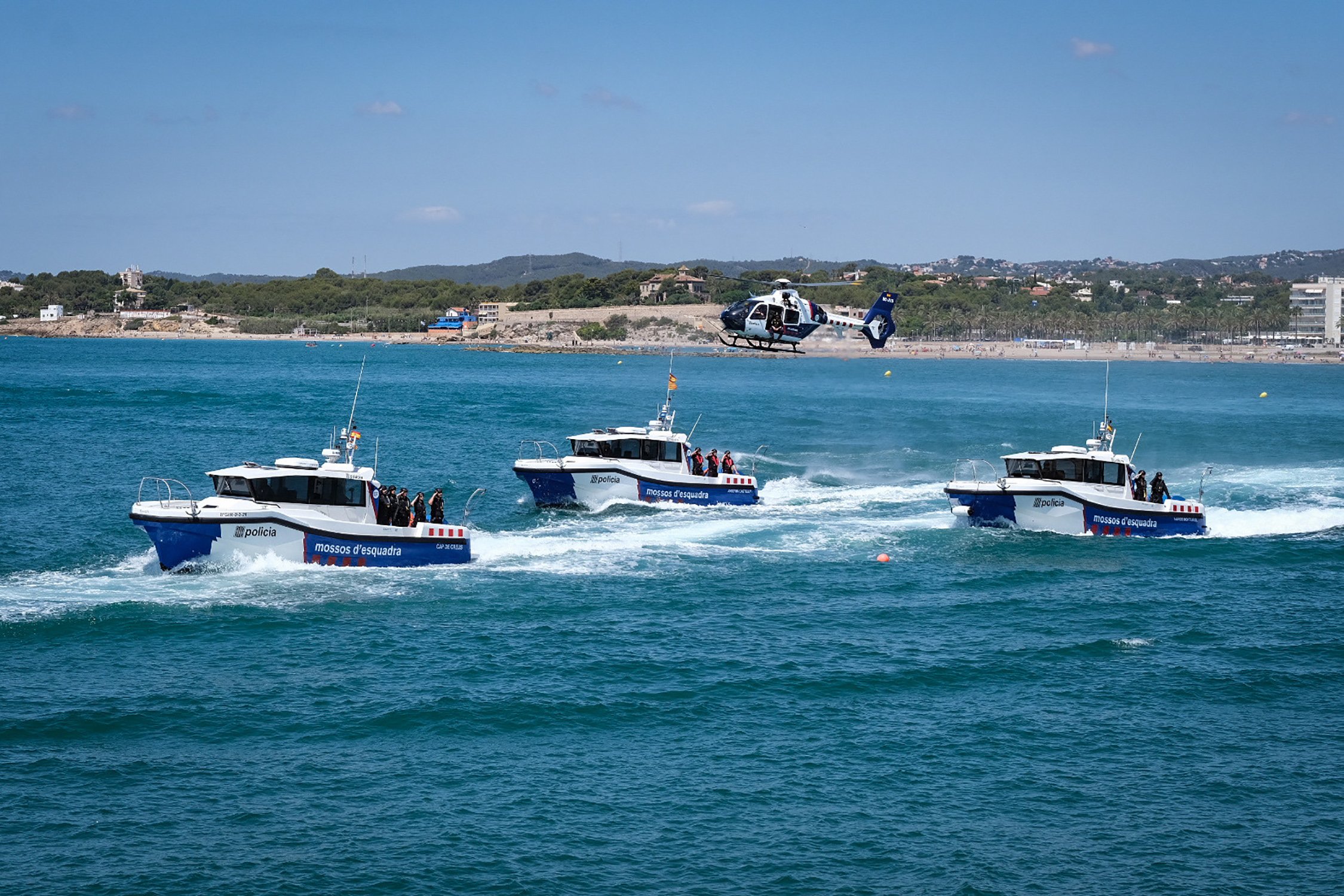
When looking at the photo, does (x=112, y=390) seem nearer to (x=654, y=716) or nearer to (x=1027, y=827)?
(x=654, y=716)

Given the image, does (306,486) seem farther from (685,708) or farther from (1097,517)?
(1097,517)

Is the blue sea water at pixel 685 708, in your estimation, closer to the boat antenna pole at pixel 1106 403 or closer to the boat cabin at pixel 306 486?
the boat cabin at pixel 306 486

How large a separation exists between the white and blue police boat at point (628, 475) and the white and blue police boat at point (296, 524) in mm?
11735

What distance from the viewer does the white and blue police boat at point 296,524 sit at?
34.6 m

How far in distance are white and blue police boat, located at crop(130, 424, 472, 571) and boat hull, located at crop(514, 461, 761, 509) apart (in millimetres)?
11595

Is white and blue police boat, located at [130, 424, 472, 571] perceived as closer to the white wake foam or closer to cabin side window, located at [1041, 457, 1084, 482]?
cabin side window, located at [1041, 457, 1084, 482]

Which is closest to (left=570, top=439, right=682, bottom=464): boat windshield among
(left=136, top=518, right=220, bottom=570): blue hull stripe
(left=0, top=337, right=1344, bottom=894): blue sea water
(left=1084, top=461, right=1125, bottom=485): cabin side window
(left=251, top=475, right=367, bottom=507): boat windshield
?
(left=0, top=337, right=1344, bottom=894): blue sea water

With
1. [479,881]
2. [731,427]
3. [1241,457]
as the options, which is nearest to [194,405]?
[731,427]

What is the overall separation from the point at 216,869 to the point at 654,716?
946 centimetres

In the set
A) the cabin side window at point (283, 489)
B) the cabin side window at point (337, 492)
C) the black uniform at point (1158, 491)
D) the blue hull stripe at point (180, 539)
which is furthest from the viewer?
the black uniform at point (1158, 491)

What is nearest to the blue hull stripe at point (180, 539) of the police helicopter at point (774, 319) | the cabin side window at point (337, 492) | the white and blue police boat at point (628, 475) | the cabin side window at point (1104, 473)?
the cabin side window at point (337, 492)

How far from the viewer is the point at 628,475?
5066 cm

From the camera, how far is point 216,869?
19.2m

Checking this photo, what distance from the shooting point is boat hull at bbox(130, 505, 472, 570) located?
34.4m
